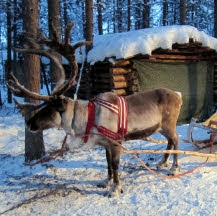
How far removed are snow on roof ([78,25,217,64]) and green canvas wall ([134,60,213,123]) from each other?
786mm

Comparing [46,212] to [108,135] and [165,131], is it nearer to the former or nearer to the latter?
[108,135]

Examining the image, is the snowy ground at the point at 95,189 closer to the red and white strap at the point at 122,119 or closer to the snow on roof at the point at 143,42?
the red and white strap at the point at 122,119

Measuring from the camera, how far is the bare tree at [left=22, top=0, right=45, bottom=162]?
16.8ft

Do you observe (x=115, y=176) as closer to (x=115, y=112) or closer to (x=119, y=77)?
(x=115, y=112)

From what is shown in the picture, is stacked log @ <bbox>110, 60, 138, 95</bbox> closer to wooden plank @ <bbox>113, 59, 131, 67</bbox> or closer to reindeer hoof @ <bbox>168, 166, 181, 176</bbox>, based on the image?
wooden plank @ <bbox>113, 59, 131, 67</bbox>

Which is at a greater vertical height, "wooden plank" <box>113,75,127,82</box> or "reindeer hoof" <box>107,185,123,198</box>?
"wooden plank" <box>113,75,127,82</box>

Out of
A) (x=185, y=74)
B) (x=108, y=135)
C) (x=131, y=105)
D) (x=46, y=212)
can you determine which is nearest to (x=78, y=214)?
(x=46, y=212)

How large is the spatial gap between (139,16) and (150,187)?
25096mm

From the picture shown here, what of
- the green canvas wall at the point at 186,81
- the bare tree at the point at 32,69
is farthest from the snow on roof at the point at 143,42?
the bare tree at the point at 32,69

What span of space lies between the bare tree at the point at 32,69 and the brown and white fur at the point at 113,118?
3.88 feet

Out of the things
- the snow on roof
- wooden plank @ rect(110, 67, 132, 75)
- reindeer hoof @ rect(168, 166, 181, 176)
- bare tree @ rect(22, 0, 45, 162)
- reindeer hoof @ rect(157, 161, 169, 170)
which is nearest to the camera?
reindeer hoof @ rect(168, 166, 181, 176)

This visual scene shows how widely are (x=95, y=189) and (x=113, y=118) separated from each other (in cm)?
111

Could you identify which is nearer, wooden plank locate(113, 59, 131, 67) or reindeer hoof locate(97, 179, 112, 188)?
reindeer hoof locate(97, 179, 112, 188)

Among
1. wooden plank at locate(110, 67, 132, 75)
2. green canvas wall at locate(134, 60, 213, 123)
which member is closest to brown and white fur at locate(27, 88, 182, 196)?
wooden plank at locate(110, 67, 132, 75)
